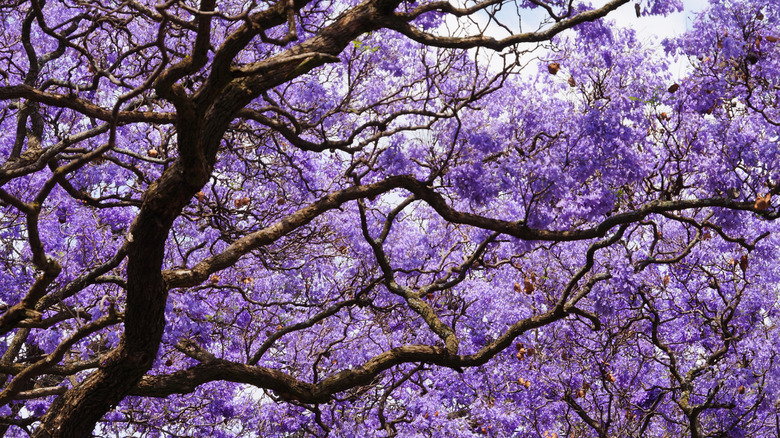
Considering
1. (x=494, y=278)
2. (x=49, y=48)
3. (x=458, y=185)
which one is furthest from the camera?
(x=494, y=278)

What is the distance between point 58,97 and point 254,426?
6.75 meters

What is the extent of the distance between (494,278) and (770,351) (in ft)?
12.7

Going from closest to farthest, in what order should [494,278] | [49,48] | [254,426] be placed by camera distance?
[49,48], [254,426], [494,278]

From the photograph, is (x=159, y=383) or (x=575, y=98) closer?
(x=159, y=383)

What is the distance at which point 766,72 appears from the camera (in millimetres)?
9539

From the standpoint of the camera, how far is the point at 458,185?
870cm

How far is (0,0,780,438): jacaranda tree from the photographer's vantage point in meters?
5.99

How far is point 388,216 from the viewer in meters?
7.32

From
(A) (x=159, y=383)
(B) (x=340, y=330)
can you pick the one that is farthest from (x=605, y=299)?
(A) (x=159, y=383)

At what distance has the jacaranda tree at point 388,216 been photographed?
5.99m

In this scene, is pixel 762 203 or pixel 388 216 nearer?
pixel 762 203

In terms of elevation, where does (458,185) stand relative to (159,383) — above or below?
above

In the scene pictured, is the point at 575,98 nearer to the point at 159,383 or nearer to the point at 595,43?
the point at 595,43

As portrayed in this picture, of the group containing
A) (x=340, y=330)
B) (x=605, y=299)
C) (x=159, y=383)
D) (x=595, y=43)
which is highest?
(x=595, y=43)
